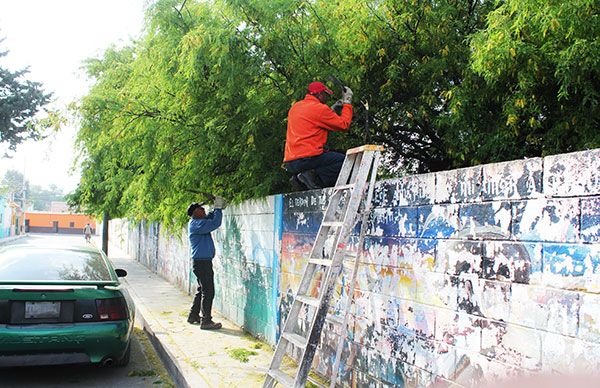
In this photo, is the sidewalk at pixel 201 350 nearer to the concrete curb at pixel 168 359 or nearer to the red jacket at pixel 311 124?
the concrete curb at pixel 168 359

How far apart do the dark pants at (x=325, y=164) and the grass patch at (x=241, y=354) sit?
7.96 ft

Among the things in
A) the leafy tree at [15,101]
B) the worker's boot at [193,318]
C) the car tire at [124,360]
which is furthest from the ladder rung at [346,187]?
the leafy tree at [15,101]

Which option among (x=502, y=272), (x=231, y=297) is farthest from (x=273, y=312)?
(x=502, y=272)

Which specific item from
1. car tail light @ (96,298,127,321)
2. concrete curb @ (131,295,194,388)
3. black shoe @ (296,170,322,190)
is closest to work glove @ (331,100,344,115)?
black shoe @ (296,170,322,190)

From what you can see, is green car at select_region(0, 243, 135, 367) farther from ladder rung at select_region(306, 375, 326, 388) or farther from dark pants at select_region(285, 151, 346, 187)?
dark pants at select_region(285, 151, 346, 187)

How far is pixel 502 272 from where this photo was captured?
3154 mm

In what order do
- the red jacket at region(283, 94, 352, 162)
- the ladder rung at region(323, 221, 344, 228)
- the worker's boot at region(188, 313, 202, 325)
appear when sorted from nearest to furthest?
the ladder rung at region(323, 221, 344, 228)
the red jacket at region(283, 94, 352, 162)
the worker's boot at region(188, 313, 202, 325)

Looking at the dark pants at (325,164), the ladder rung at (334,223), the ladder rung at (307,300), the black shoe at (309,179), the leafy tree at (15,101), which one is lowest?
the ladder rung at (307,300)

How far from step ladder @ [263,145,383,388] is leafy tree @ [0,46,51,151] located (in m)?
Answer: 27.3

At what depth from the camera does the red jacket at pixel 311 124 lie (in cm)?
550

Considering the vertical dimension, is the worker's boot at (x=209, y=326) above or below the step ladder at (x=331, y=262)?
below

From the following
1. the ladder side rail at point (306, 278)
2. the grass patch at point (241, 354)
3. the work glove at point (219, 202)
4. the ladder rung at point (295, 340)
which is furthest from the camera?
the work glove at point (219, 202)

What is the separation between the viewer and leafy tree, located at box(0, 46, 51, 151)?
92.2ft

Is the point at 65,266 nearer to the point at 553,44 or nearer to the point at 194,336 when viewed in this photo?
the point at 194,336
